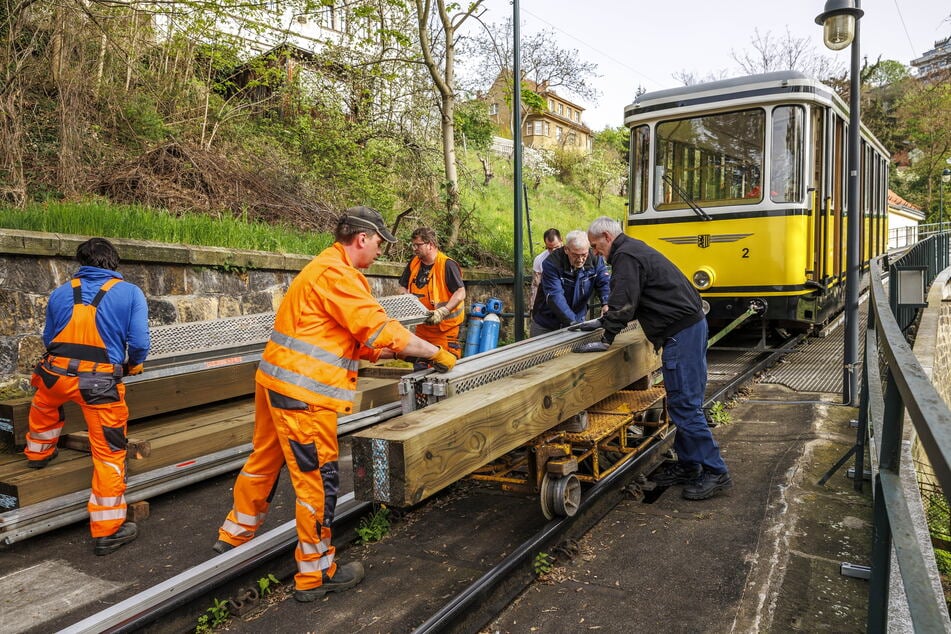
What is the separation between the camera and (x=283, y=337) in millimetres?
3520

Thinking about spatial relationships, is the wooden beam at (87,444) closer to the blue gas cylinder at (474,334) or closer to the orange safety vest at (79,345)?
the orange safety vest at (79,345)

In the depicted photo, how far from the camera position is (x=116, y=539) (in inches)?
170

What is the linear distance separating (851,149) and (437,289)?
4.42 meters

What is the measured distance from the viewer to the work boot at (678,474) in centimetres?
495

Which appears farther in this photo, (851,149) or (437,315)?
(851,149)

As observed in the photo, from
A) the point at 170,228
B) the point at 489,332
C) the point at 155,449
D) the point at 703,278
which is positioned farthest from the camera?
the point at 489,332

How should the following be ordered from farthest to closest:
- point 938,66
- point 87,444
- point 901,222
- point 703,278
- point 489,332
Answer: point 938,66 → point 901,222 → point 489,332 → point 703,278 → point 87,444

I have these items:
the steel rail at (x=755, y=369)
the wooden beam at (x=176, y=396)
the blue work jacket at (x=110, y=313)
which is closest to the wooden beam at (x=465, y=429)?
the blue work jacket at (x=110, y=313)

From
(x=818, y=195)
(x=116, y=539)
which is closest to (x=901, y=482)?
(x=116, y=539)

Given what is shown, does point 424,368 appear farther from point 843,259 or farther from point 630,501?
point 843,259

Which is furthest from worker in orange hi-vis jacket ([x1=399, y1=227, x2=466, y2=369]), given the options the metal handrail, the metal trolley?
the metal handrail

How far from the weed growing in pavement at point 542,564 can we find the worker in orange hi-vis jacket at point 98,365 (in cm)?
252

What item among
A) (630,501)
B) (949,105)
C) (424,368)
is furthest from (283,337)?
(949,105)

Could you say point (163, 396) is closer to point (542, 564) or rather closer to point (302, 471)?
point (302, 471)
